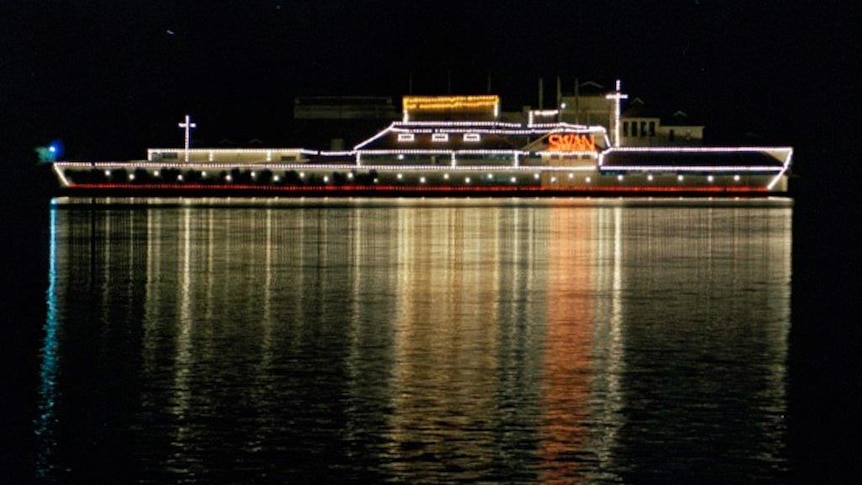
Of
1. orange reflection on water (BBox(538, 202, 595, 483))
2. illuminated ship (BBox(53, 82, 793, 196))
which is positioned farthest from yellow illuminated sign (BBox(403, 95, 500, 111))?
orange reflection on water (BBox(538, 202, 595, 483))

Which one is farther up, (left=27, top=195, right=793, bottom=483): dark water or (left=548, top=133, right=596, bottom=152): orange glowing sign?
(left=548, top=133, right=596, bottom=152): orange glowing sign

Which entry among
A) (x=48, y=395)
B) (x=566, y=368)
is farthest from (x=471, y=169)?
(x=48, y=395)

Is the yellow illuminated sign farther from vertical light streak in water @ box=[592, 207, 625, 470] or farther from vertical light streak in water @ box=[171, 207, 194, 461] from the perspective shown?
vertical light streak in water @ box=[592, 207, 625, 470]

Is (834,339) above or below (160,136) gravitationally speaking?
below

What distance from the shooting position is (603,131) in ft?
396

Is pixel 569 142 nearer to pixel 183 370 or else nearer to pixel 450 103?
pixel 450 103

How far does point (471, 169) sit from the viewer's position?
120625mm

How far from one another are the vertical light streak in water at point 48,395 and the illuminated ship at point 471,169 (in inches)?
3676

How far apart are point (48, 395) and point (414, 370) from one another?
4092mm

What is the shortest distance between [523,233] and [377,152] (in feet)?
228

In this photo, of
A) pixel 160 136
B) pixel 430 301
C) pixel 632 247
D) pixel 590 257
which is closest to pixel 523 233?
pixel 632 247

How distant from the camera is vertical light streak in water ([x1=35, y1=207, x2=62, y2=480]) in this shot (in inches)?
511

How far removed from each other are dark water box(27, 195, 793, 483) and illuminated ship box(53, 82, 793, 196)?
268ft

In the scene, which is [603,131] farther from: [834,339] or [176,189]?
[834,339]
